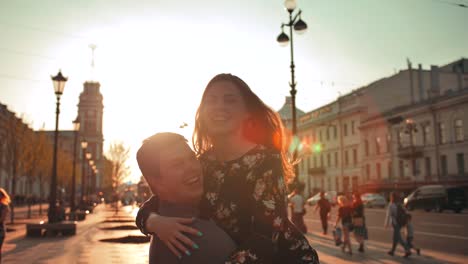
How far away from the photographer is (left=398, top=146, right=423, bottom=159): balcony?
Result: 174 ft

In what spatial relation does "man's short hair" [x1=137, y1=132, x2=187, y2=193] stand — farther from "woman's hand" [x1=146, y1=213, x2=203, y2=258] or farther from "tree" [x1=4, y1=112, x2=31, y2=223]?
"tree" [x1=4, y1=112, x2=31, y2=223]

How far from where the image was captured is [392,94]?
64750 mm

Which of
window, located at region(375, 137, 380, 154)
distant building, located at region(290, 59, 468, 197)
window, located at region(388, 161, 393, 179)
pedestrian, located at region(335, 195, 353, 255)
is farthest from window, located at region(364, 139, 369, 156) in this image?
pedestrian, located at region(335, 195, 353, 255)

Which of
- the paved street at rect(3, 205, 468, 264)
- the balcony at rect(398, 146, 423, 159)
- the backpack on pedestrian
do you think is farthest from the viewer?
the balcony at rect(398, 146, 423, 159)

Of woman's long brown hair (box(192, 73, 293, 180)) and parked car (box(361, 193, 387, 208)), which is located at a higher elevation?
woman's long brown hair (box(192, 73, 293, 180))

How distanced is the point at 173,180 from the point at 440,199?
3822 centimetres

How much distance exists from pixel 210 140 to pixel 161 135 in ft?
2.05

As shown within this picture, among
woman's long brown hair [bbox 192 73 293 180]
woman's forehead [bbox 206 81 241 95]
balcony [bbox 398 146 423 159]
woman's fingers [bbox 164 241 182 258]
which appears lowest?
woman's fingers [bbox 164 241 182 258]

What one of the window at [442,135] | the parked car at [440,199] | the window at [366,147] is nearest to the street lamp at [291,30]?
the parked car at [440,199]

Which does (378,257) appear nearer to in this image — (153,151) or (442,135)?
(153,151)

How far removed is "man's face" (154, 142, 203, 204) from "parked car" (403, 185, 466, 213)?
3782cm

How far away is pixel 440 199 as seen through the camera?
36688 millimetres

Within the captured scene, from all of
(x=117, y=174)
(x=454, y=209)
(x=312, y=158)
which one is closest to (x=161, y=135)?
(x=454, y=209)

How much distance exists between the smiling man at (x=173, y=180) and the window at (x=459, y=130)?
50.3 meters
